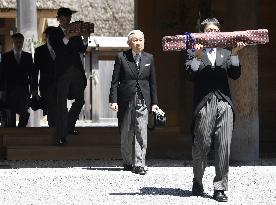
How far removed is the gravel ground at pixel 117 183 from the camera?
8.23 metres

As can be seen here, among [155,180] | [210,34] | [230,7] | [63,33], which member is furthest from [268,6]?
[210,34]

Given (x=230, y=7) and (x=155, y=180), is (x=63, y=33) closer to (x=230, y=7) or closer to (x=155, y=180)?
(x=230, y=7)

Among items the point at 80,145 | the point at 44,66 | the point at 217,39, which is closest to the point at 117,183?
the point at 217,39

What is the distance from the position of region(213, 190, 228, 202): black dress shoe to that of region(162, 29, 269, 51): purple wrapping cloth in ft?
4.51

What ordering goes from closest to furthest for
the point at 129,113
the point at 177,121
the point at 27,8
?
the point at 129,113 → the point at 177,121 → the point at 27,8

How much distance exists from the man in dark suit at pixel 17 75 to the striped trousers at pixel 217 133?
19.6ft

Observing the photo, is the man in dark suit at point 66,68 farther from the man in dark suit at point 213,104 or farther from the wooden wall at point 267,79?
the man in dark suit at point 213,104

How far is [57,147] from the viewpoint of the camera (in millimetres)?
12539

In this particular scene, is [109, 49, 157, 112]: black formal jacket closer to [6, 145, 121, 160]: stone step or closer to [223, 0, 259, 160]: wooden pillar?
[223, 0, 259, 160]: wooden pillar

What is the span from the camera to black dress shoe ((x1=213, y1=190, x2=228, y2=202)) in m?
8.01

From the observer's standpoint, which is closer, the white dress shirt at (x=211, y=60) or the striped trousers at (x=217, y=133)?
the striped trousers at (x=217, y=133)

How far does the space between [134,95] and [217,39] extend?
2540mm

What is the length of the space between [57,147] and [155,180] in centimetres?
306

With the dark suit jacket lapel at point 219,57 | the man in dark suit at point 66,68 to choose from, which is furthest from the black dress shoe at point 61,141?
the dark suit jacket lapel at point 219,57
